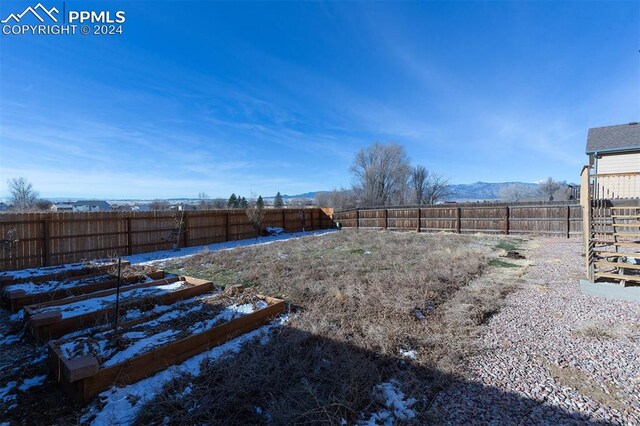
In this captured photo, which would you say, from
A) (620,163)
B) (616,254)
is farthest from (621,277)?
(620,163)

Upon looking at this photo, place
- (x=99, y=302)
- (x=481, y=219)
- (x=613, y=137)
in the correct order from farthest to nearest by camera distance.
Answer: (x=481, y=219)
(x=613, y=137)
(x=99, y=302)

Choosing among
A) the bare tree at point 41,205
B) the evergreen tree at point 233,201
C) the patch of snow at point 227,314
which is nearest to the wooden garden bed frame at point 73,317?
the patch of snow at point 227,314

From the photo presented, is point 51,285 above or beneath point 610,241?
beneath

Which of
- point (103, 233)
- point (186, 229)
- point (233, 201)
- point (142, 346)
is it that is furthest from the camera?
point (233, 201)

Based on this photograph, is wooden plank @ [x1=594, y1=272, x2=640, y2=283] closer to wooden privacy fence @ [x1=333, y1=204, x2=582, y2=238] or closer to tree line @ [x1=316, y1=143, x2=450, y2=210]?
wooden privacy fence @ [x1=333, y1=204, x2=582, y2=238]

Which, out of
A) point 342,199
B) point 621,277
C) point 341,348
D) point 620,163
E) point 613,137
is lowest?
point 341,348

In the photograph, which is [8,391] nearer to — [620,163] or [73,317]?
[73,317]

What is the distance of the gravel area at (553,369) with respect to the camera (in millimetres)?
2193

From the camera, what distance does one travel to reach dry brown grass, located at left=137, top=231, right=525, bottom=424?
2.24 metres

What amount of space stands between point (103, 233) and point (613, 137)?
64.5 ft

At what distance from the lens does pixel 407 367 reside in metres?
2.82

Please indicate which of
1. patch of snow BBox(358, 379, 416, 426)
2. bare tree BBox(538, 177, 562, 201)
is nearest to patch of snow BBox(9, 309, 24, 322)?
patch of snow BBox(358, 379, 416, 426)

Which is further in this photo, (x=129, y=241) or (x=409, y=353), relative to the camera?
(x=129, y=241)

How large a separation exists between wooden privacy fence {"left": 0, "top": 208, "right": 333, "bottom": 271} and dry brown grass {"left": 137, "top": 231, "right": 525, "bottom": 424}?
6118 millimetres
